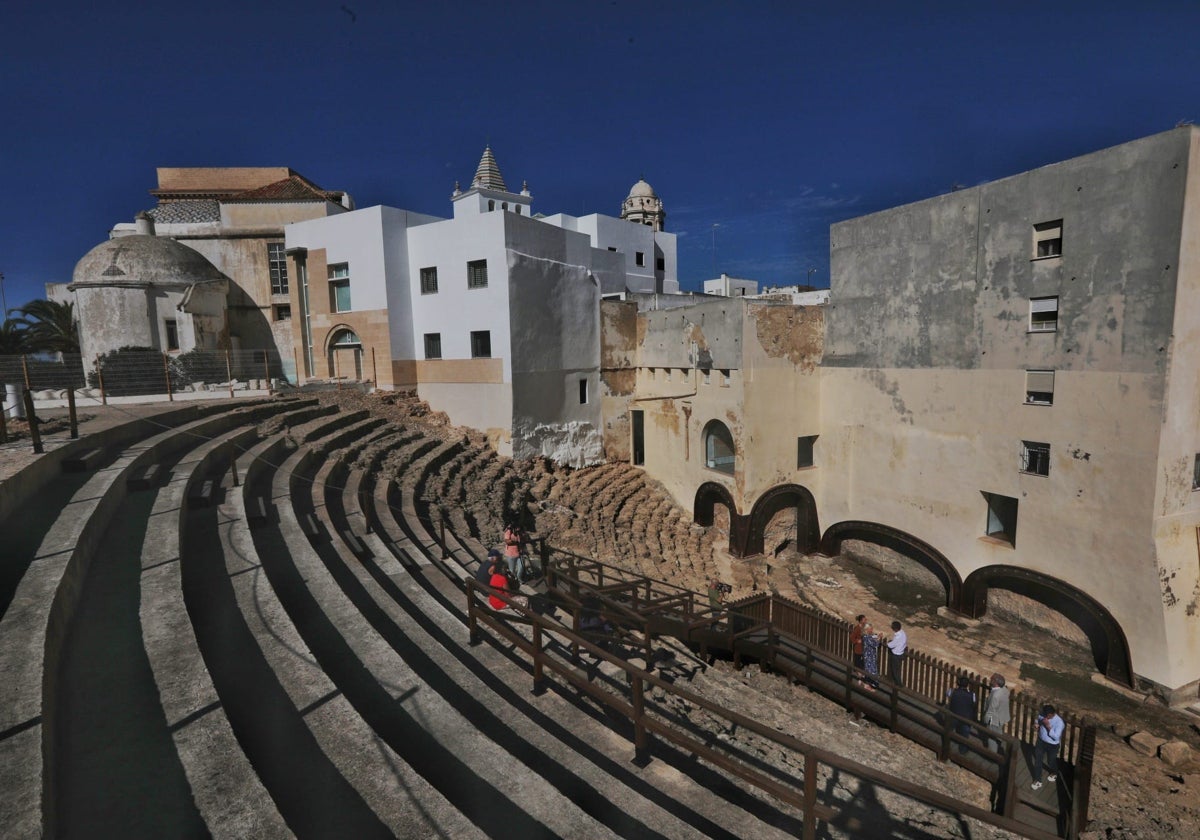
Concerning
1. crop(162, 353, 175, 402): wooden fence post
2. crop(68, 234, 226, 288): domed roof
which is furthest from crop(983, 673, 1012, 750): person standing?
crop(68, 234, 226, 288): domed roof

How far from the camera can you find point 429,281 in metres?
21.1

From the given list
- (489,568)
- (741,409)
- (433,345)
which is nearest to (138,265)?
(433,345)

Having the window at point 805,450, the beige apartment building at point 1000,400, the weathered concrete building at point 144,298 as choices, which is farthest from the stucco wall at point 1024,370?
the weathered concrete building at point 144,298

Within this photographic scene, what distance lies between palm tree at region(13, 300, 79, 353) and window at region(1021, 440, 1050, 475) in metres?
34.6

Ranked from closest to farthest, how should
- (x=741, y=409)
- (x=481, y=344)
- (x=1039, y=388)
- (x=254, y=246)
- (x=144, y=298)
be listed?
(x=1039, y=388)
(x=741, y=409)
(x=481, y=344)
(x=144, y=298)
(x=254, y=246)

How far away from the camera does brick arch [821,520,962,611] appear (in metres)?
14.9

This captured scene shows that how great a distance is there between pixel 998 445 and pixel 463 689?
13677 mm

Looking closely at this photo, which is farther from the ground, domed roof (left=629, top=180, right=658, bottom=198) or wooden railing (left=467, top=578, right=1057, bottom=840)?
domed roof (left=629, top=180, right=658, bottom=198)

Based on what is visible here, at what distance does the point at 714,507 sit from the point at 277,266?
2089cm

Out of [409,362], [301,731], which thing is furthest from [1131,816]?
[409,362]

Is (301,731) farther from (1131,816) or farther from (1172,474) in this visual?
(1172,474)

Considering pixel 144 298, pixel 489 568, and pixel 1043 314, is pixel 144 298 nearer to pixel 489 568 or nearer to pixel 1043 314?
pixel 489 568

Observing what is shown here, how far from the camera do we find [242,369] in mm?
22609

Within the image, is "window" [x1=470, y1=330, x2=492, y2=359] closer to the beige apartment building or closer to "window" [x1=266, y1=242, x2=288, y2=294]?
the beige apartment building
